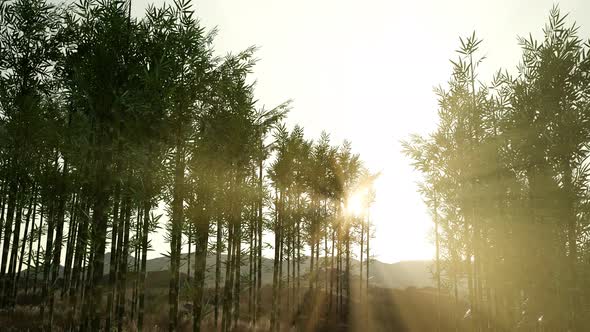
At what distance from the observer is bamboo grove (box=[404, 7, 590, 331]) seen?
505 inches

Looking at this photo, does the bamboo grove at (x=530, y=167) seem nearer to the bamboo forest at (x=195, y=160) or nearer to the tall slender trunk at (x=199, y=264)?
the bamboo forest at (x=195, y=160)

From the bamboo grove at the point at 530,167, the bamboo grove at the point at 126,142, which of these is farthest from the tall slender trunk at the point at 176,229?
the bamboo grove at the point at 530,167

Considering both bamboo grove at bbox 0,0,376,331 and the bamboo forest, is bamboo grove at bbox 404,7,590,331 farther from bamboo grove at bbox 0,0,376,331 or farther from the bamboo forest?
bamboo grove at bbox 0,0,376,331

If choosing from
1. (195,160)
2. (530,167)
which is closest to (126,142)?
(195,160)

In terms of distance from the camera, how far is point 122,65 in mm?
10562

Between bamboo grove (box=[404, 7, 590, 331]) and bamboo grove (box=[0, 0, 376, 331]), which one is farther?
bamboo grove (box=[404, 7, 590, 331])

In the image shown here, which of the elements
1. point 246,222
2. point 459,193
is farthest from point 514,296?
point 246,222

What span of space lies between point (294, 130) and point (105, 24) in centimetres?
1199

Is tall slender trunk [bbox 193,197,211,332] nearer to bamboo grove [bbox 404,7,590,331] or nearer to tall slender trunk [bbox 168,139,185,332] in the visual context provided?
tall slender trunk [bbox 168,139,185,332]

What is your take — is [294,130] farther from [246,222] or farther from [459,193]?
[459,193]

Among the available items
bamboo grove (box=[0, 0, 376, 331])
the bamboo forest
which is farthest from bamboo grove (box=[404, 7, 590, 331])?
bamboo grove (box=[0, 0, 376, 331])

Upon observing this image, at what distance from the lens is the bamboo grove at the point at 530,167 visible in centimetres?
1282

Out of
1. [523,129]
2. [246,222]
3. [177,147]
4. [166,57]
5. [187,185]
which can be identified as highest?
[166,57]

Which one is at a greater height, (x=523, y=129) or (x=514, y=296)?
(x=523, y=129)
